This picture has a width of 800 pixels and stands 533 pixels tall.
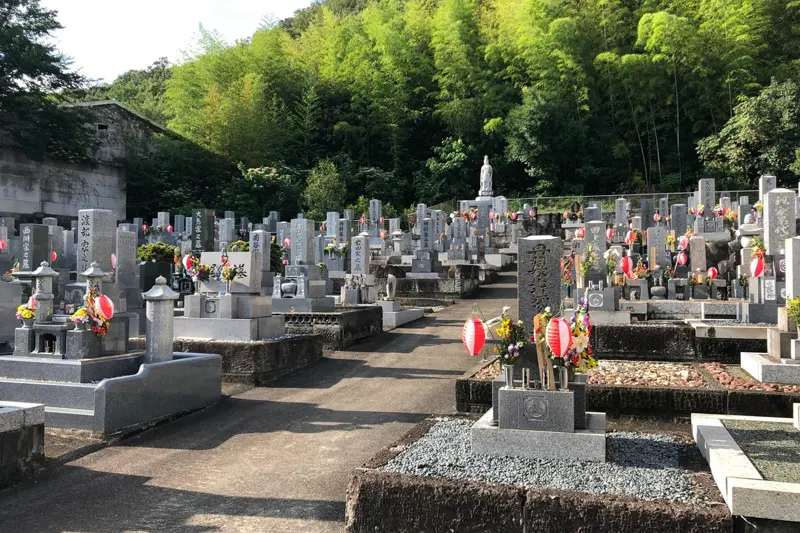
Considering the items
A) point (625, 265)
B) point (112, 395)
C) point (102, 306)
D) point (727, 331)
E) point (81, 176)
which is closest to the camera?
point (112, 395)

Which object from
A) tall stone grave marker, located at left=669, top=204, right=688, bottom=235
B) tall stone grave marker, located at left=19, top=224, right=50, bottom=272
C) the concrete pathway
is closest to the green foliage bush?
tall stone grave marker, located at left=19, top=224, right=50, bottom=272

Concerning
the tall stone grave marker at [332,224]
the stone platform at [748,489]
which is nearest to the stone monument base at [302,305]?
the stone platform at [748,489]

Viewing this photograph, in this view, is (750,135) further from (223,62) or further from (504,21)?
(223,62)

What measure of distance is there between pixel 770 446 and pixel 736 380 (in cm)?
286

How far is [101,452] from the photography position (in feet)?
18.8

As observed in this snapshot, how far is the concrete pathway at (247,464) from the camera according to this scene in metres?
4.24

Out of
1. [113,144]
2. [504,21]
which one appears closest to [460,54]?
[504,21]

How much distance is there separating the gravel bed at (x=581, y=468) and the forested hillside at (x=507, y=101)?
3083cm

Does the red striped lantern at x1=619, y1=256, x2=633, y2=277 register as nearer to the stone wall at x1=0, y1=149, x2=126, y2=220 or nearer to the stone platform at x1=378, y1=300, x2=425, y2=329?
the stone platform at x1=378, y1=300, x2=425, y2=329

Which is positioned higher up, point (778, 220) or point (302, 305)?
point (778, 220)

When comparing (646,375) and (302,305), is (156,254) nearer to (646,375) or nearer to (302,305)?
(302,305)

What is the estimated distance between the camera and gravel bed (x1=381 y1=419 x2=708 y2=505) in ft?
12.3

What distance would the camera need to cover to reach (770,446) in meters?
4.52

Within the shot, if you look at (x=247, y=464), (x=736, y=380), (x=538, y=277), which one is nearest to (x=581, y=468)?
(x=538, y=277)
